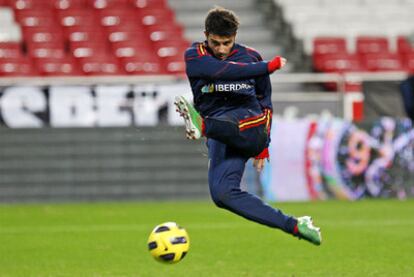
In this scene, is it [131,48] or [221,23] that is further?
[131,48]

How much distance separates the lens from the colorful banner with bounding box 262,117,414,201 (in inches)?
693

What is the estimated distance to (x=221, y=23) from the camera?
→ 7.59m

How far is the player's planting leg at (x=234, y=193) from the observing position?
7.60 metres

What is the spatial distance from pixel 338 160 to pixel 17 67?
636 cm

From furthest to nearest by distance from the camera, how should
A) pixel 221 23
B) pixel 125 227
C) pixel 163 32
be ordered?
1. pixel 163 32
2. pixel 125 227
3. pixel 221 23

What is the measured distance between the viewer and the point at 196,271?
8.80 metres

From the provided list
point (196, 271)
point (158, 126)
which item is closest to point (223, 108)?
point (196, 271)

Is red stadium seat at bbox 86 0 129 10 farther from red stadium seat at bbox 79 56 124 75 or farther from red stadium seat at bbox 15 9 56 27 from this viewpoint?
red stadium seat at bbox 79 56 124 75

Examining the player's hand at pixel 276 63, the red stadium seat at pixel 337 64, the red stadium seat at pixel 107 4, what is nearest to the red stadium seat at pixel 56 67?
the red stadium seat at pixel 107 4

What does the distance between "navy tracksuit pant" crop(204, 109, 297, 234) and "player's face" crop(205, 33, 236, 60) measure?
0.46 meters

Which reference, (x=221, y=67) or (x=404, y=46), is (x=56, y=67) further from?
(x=221, y=67)

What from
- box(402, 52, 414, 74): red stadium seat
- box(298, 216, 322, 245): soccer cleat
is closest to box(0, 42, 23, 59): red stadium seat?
box(402, 52, 414, 74): red stadium seat

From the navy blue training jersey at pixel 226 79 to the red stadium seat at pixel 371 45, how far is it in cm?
A: 1487

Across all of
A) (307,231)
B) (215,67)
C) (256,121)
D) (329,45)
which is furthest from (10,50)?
(307,231)
